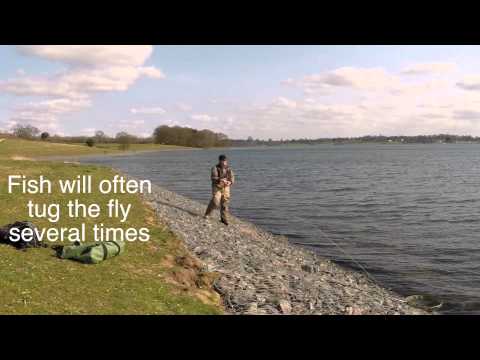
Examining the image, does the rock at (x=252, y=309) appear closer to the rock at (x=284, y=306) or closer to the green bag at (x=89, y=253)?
the rock at (x=284, y=306)

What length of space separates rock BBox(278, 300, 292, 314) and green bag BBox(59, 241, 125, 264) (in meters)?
5.46

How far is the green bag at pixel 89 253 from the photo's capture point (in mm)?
12842

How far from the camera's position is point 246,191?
155 feet

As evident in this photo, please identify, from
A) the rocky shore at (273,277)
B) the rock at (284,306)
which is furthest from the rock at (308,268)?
the rock at (284,306)

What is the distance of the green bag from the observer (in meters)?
12.8

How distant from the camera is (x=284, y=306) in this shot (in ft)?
38.3

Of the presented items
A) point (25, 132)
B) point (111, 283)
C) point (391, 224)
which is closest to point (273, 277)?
point (111, 283)

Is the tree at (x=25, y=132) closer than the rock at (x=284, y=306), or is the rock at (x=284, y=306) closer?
the rock at (x=284, y=306)

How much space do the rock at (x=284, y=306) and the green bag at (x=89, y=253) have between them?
5.46 metres
